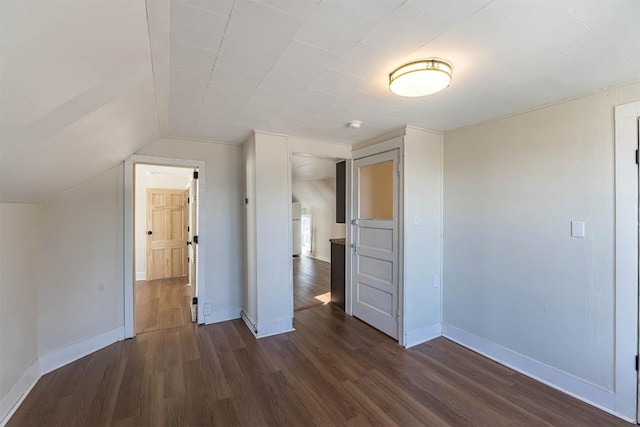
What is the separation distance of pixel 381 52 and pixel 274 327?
2809 mm

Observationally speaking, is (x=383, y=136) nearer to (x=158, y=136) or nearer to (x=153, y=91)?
(x=153, y=91)

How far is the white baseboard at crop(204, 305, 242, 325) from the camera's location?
3.27 meters

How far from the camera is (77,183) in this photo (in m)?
2.54

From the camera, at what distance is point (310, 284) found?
5.19 meters

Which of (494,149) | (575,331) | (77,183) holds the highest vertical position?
(494,149)

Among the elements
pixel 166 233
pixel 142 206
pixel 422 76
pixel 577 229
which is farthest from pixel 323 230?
pixel 422 76

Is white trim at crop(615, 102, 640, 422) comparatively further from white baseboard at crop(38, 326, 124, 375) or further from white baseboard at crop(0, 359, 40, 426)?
white baseboard at crop(38, 326, 124, 375)

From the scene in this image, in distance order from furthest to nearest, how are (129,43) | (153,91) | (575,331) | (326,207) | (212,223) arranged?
(326,207), (212,223), (575,331), (153,91), (129,43)

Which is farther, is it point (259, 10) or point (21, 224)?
point (21, 224)

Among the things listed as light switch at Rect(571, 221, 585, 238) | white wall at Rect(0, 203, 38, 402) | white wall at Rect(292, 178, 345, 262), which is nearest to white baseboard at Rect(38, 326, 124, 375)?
white wall at Rect(0, 203, 38, 402)

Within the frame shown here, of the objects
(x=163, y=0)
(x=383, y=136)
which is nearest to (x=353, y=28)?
(x=163, y=0)

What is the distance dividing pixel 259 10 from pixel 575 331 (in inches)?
117

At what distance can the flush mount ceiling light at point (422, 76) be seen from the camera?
5.17 ft

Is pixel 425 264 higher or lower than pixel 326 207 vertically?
lower
